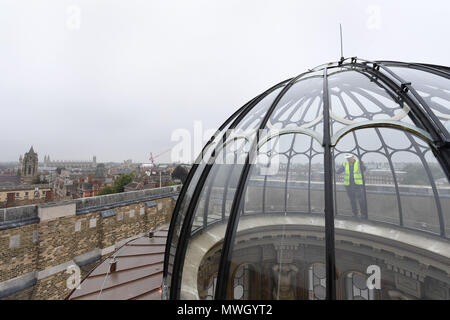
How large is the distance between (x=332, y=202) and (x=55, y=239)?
69.7 feet

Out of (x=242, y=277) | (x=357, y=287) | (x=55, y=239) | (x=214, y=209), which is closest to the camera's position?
(x=357, y=287)

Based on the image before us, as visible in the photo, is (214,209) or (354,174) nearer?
(354,174)

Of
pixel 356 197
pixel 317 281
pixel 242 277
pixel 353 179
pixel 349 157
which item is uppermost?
pixel 349 157

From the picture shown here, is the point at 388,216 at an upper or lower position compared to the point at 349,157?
lower

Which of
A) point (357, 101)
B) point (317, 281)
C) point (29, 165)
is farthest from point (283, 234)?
point (29, 165)

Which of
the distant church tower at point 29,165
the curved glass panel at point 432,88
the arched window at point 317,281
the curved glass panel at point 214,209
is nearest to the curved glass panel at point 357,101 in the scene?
the curved glass panel at point 432,88

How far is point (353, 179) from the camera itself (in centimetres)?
364

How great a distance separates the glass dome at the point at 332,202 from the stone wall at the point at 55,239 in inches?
663

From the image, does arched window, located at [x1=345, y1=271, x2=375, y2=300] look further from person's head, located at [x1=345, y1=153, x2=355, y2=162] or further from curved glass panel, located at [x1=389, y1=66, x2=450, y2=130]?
curved glass panel, located at [x1=389, y1=66, x2=450, y2=130]

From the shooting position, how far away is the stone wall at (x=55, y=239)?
14.0 m

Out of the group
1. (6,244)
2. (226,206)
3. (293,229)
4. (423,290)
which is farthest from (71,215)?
(423,290)

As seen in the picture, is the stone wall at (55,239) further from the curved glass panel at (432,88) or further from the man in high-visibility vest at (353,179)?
the curved glass panel at (432,88)

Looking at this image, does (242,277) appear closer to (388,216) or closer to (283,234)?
(283,234)
